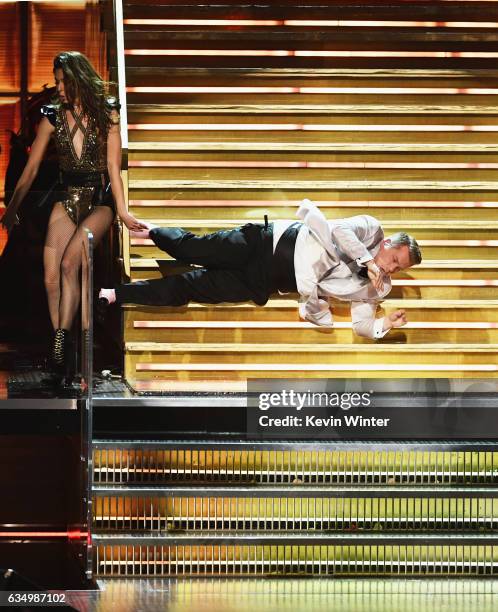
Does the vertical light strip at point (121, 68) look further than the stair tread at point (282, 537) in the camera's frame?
Yes

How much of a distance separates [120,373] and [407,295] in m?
1.46

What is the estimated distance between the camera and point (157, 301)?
512 cm

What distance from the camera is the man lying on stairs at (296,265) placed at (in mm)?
4945

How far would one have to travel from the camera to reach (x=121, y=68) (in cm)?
569

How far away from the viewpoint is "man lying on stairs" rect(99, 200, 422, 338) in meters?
4.95

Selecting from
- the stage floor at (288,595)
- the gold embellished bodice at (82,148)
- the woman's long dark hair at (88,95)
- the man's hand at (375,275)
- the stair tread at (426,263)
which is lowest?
the stage floor at (288,595)

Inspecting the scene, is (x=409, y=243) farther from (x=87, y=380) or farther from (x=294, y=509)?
(x=87, y=380)

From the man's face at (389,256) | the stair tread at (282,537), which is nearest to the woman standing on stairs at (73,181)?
the stair tread at (282,537)

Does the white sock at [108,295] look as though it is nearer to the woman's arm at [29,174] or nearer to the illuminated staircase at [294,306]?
the illuminated staircase at [294,306]

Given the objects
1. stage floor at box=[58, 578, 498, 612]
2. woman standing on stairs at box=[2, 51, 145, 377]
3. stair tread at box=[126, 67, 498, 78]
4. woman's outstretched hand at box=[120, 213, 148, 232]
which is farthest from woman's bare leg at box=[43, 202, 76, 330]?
stair tread at box=[126, 67, 498, 78]

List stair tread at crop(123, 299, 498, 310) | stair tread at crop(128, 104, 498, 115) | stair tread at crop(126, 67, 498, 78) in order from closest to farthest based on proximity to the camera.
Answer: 1. stair tread at crop(123, 299, 498, 310)
2. stair tread at crop(128, 104, 498, 115)
3. stair tread at crop(126, 67, 498, 78)

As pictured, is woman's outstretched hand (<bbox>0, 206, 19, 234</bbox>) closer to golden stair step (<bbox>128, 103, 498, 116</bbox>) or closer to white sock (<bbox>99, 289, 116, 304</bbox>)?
white sock (<bbox>99, 289, 116, 304</bbox>)

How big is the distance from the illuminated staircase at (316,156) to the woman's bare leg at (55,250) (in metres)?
0.40

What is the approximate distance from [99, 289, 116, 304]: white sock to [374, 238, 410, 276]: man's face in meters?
1.29
